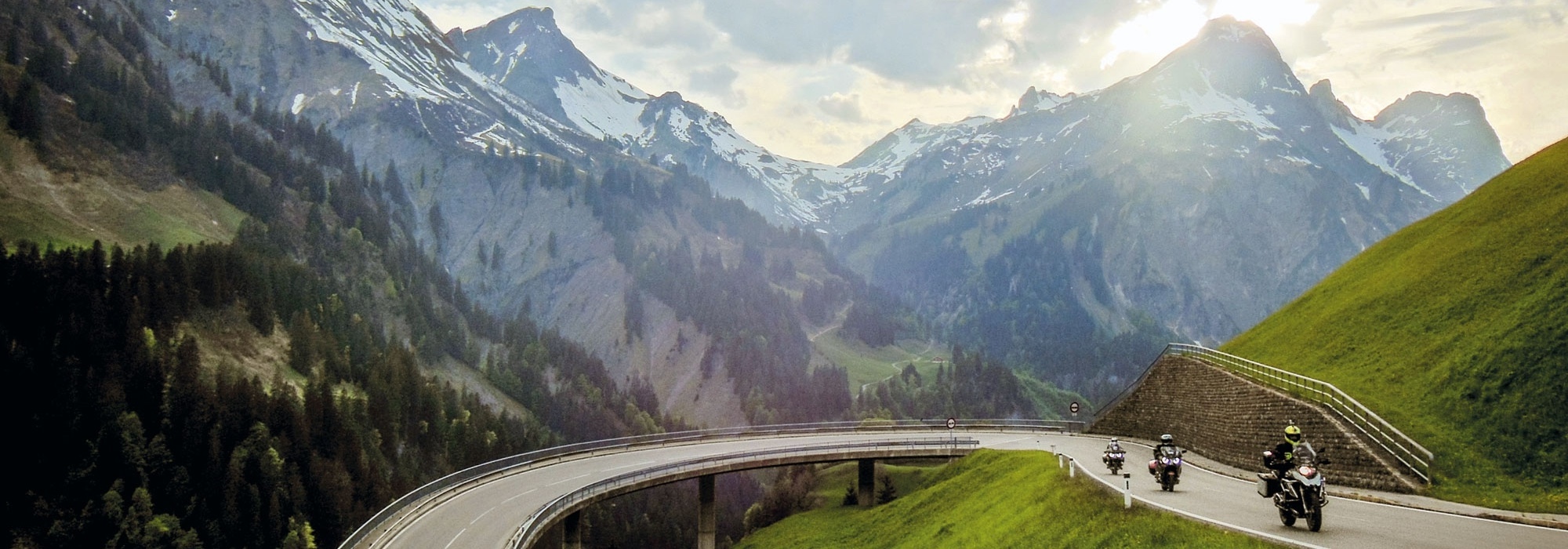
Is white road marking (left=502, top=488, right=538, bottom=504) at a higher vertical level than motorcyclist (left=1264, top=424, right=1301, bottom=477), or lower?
lower

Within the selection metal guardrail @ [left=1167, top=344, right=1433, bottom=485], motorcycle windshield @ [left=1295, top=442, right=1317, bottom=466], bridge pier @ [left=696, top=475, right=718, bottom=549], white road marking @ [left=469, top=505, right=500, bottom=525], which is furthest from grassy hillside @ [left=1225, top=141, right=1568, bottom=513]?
white road marking @ [left=469, top=505, right=500, bottom=525]

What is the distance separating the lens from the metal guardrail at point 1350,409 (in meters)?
36.3

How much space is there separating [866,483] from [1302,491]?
211ft

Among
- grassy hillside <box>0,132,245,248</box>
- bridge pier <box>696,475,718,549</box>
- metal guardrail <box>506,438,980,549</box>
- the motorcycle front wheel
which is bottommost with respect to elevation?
grassy hillside <box>0,132,245,248</box>

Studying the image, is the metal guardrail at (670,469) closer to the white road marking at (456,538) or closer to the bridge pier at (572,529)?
the bridge pier at (572,529)

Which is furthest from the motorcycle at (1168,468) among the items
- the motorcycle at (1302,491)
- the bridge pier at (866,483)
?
the bridge pier at (866,483)

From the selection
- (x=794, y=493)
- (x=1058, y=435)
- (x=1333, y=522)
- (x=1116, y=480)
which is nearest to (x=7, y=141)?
(x=794, y=493)

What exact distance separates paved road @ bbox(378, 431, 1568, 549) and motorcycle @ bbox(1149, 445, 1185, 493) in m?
0.50

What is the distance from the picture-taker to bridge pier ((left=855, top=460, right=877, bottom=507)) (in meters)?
86.2

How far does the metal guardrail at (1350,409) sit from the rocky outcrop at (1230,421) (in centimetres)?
54

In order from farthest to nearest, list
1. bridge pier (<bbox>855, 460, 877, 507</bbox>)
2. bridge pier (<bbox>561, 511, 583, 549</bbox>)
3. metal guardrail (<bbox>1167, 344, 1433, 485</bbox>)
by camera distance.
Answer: bridge pier (<bbox>855, 460, 877, 507</bbox>), bridge pier (<bbox>561, 511, 583, 549</bbox>), metal guardrail (<bbox>1167, 344, 1433, 485</bbox>)

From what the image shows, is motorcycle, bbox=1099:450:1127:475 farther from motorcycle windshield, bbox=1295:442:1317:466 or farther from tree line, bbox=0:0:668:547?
tree line, bbox=0:0:668:547

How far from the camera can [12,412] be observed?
4537 inches

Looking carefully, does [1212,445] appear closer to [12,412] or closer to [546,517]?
[546,517]
